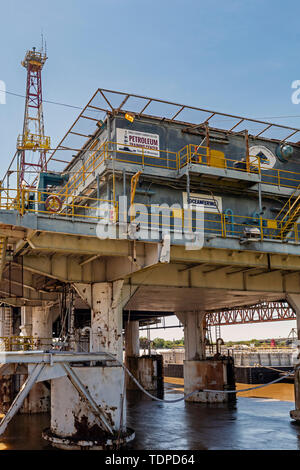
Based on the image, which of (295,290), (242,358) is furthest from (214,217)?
(242,358)

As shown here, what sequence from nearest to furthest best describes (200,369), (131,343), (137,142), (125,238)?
(125,238) < (137,142) < (200,369) < (131,343)

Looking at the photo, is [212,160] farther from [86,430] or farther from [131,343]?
[131,343]

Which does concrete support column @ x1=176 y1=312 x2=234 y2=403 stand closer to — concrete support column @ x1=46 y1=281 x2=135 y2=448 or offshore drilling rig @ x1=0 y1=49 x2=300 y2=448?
offshore drilling rig @ x1=0 y1=49 x2=300 y2=448

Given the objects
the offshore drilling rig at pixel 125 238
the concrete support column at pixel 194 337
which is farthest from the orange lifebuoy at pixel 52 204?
the concrete support column at pixel 194 337

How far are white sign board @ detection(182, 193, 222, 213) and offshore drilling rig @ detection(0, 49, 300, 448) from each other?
60 millimetres

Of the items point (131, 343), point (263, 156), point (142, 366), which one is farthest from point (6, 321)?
point (263, 156)

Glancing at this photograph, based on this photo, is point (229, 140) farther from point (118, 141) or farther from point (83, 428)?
point (83, 428)

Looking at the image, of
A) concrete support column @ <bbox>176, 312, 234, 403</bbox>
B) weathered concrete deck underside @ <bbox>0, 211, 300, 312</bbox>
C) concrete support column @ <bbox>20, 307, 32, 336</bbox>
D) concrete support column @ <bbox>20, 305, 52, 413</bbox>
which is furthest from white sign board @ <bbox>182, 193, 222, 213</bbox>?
concrete support column @ <bbox>20, 307, 32, 336</bbox>

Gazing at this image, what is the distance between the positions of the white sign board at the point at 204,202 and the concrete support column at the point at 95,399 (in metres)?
6.90

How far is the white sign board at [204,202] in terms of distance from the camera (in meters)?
22.7

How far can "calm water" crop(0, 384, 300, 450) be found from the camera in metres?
18.9

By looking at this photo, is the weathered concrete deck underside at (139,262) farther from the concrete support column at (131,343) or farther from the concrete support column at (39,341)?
the concrete support column at (131,343)

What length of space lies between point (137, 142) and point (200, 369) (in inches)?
656

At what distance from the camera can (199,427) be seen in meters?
22.8
